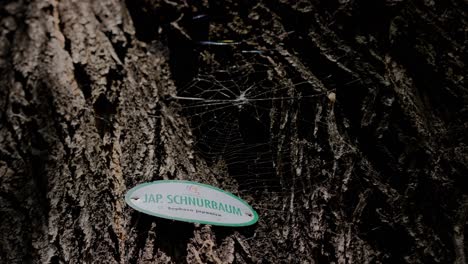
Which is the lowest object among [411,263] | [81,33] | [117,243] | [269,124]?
[411,263]

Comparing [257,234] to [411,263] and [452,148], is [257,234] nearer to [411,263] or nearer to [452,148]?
[411,263]

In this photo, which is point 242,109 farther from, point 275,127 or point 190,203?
point 190,203

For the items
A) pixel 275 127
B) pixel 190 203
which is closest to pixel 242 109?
pixel 275 127

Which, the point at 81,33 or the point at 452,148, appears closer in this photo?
the point at 81,33

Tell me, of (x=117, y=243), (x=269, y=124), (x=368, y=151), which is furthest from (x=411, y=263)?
(x=117, y=243)

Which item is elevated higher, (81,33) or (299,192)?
(81,33)

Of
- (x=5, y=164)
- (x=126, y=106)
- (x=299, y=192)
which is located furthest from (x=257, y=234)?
(x=5, y=164)
